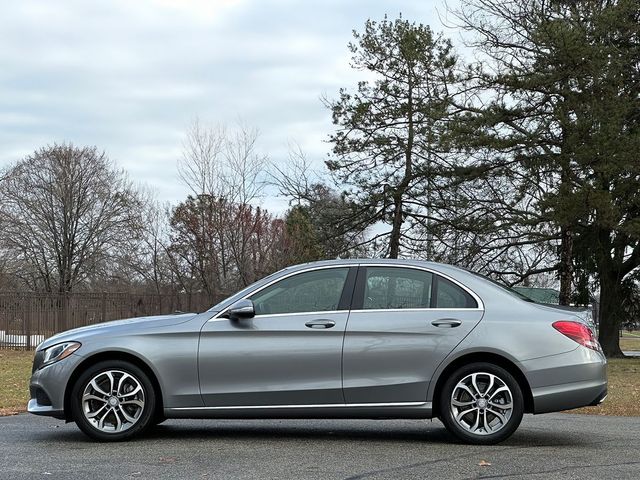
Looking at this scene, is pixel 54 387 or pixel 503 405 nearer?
pixel 503 405

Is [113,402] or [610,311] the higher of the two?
[610,311]

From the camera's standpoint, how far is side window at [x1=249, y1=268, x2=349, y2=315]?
7383mm

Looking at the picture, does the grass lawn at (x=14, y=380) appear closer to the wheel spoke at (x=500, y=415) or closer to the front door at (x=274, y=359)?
the front door at (x=274, y=359)

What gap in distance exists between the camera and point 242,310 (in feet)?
23.7

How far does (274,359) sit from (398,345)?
3.36 ft

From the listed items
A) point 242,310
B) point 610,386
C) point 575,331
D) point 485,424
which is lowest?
point 610,386

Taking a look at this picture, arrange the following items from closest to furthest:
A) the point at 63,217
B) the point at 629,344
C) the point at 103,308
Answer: the point at 103,308 < the point at 63,217 < the point at 629,344

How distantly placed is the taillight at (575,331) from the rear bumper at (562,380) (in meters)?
0.07

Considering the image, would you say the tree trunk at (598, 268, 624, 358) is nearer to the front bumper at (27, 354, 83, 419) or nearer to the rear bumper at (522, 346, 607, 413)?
the rear bumper at (522, 346, 607, 413)

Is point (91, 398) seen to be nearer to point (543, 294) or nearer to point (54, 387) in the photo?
point (54, 387)

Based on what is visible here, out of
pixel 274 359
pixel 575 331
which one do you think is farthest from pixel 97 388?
pixel 575 331

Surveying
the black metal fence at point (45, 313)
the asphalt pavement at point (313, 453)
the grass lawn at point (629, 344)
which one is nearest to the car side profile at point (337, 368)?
the asphalt pavement at point (313, 453)

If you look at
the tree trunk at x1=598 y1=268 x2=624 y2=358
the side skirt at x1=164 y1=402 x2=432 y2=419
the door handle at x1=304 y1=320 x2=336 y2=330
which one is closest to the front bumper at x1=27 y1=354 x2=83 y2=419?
the side skirt at x1=164 y1=402 x2=432 y2=419

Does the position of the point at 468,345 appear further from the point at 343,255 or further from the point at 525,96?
the point at 343,255
